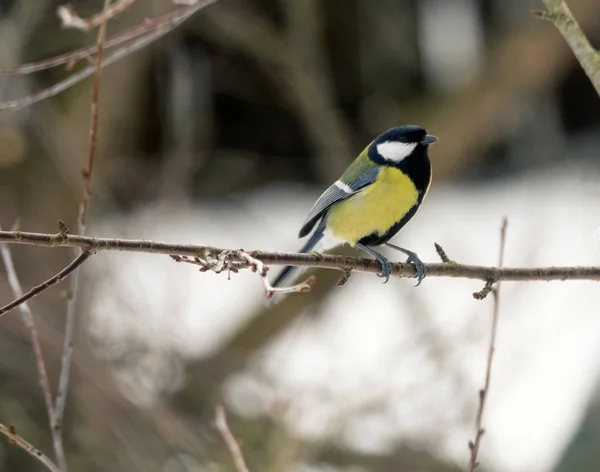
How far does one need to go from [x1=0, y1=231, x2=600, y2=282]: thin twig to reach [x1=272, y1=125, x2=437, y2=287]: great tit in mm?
192

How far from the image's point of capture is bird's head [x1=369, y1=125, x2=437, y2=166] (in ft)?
3.57

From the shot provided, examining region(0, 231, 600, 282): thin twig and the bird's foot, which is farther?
the bird's foot

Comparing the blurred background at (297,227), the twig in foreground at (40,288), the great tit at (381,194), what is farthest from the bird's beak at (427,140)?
the blurred background at (297,227)

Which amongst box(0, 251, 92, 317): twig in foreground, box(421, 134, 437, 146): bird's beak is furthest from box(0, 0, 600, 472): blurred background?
box(0, 251, 92, 317): twig in foreground

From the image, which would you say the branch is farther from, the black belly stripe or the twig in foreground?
the twig in foreground

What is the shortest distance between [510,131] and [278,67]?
82 cm

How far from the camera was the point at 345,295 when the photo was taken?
2.21 metres

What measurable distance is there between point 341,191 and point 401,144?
0.12 metres

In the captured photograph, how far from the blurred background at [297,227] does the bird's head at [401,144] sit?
0.77 m

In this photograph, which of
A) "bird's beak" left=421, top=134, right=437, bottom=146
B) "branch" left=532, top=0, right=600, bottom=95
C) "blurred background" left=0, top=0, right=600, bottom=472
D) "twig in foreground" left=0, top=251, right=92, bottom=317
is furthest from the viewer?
"blurred background" left=0, top=0, right=600, bottom=472

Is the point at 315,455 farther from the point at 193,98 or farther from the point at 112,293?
the point at 193,98

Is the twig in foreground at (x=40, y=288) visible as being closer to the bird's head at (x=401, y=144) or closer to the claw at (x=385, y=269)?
the claw at (x=385, y=269)

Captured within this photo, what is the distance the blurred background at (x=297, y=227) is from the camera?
1.83 metres

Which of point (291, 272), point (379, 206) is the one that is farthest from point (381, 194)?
point (291, 272)
